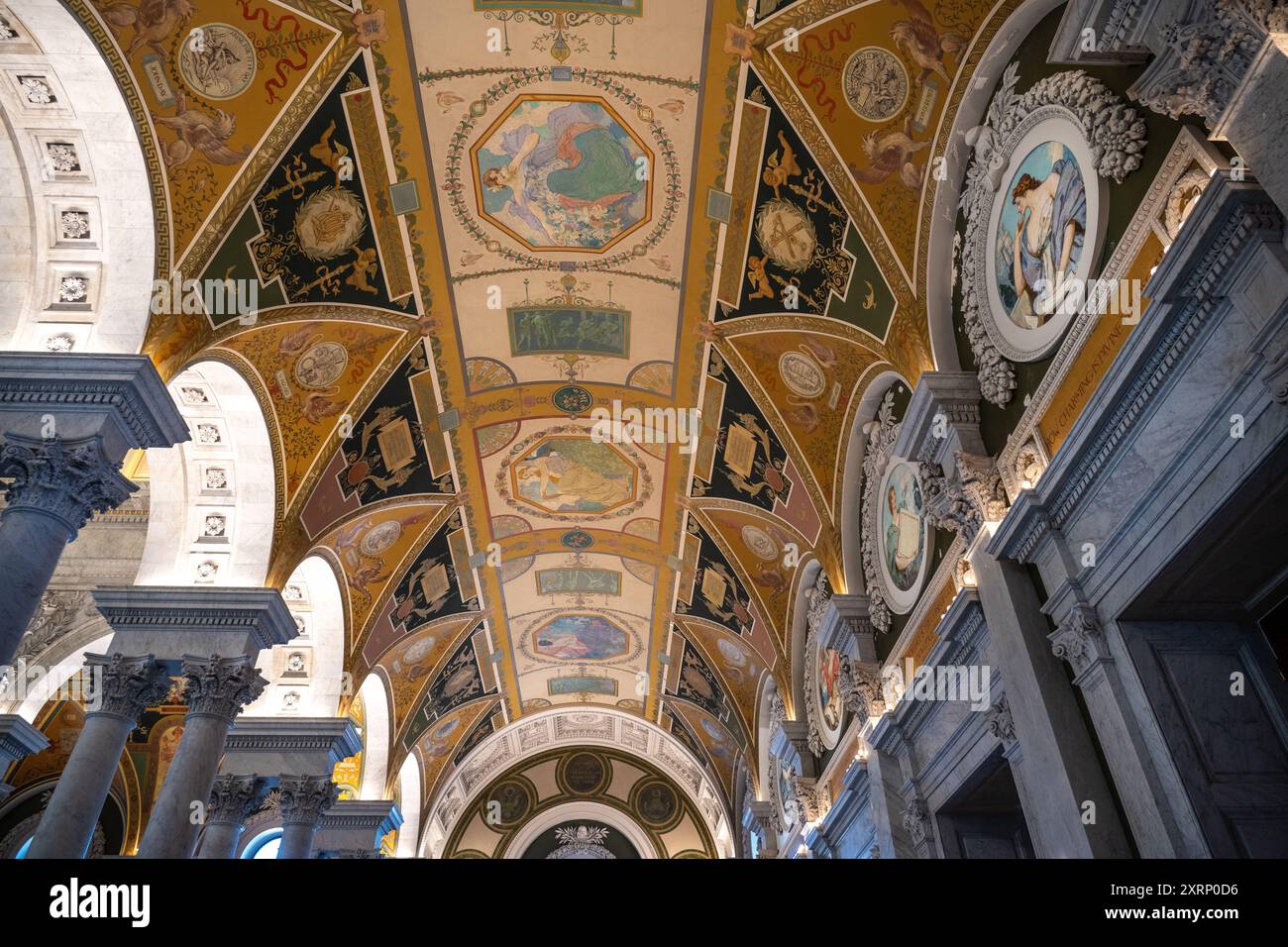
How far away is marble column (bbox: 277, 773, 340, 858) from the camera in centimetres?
1313

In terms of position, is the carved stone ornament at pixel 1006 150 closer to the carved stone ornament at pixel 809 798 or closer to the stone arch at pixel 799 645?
the stone arch at pixel 799 645

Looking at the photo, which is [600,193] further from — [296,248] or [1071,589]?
[1071,589]

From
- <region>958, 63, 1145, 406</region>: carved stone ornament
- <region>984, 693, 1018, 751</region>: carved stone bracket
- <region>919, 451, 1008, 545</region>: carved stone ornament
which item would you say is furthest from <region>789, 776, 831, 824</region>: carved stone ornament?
<region>958, 63, 1145, 406</region>: carved stone ornament

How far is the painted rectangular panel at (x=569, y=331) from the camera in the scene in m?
13.3

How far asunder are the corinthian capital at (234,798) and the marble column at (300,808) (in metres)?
0.39

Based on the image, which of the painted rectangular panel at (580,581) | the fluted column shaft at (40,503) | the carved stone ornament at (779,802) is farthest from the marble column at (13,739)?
the carved stone ornament at (779,802)

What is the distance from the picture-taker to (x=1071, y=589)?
647 cm

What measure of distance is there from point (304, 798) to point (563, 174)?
972 centimetres

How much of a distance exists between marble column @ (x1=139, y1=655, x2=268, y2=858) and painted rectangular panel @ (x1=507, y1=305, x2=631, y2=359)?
6.06 m

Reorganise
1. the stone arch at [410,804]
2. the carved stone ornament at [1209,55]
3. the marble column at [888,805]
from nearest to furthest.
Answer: the carved stone ornament at [1209,55] < the marble column at [888,805] < the stone arch at [410,804]

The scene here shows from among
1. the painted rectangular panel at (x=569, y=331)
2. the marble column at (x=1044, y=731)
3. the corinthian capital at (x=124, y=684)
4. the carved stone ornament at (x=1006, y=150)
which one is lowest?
the marble column at (x=1044, y=731)

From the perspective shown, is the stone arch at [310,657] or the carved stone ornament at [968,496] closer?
the carved stone ornament at [968,496]

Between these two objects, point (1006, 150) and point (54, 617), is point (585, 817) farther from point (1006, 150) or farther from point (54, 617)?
point (1006, 150)
